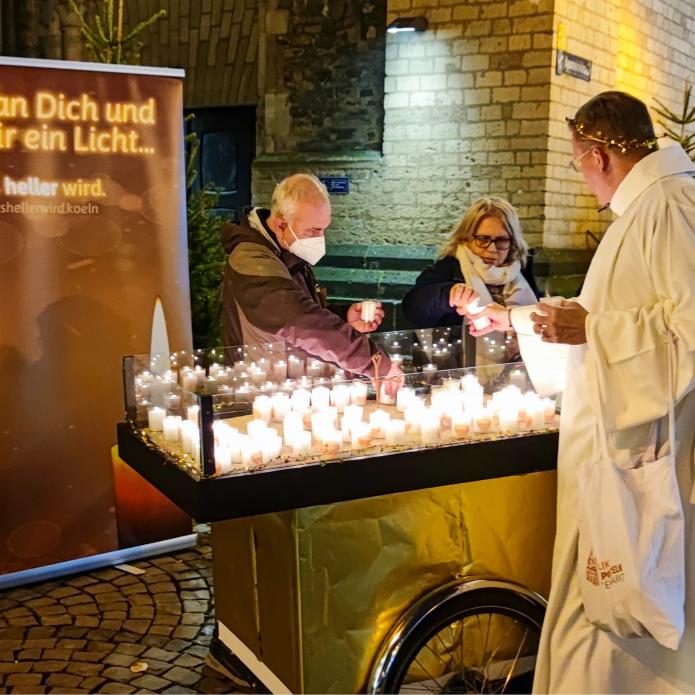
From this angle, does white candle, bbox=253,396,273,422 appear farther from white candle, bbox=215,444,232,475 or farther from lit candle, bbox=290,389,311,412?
white candle, bbox=215,444,232,475

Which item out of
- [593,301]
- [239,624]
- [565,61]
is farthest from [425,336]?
[565,61]

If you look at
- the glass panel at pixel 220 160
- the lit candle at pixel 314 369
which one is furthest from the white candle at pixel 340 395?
the glass panel at pixel 220 160

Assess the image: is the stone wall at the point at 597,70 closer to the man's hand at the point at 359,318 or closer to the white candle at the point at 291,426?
the man's hand at the point at 359,318

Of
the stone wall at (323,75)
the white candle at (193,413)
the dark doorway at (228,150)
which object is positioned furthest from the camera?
the dark doorway at (228,150)

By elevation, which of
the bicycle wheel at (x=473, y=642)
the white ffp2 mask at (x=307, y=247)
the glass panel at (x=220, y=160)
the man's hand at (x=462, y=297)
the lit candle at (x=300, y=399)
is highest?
the glass panel at (x=220, y=160)

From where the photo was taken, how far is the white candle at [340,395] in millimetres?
Result: 2879

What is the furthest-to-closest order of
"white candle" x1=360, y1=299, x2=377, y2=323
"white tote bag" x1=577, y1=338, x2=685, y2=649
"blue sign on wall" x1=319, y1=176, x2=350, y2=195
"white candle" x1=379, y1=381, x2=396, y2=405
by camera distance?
"blue sign on wall" x1=319, y1=176, x2=350, y2=195 → "white candle" x1=360, y1=299, x2=377, y2=323 → "white candle" x1=379, y1=381, x2=396, y2=405 → "white tote bag" x1=577, y1=338, x2=685, y2=649

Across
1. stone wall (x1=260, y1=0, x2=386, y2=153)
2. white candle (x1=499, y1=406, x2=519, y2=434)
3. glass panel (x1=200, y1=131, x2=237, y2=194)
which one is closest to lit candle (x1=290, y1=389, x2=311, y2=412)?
white candle (x1=499, y1=406, x2=519, y2=434)

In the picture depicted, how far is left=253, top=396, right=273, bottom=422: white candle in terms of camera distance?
2.90 metres

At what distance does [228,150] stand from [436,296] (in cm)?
742

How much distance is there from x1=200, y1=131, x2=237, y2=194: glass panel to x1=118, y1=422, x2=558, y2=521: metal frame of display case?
8.71m

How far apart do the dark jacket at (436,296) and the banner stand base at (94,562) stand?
1.82 metres

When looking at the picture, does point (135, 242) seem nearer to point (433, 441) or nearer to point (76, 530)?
point (76, 530)

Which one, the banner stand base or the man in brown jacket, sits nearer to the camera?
the man in brown jacket
